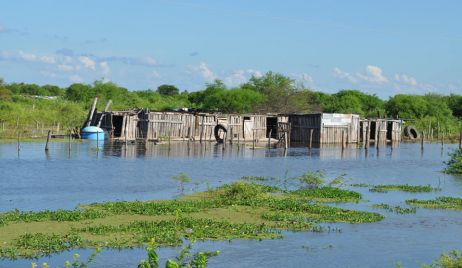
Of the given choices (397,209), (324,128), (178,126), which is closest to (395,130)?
Answer: (324,128)

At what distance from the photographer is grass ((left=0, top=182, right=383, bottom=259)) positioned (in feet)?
53.7

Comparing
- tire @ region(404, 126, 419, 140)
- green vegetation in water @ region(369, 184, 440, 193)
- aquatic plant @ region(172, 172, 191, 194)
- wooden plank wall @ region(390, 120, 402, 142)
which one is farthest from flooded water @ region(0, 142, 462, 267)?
tire @ region(404, 126, 419, 140)

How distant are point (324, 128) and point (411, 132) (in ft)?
65.3

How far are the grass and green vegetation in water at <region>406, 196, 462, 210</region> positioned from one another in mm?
2693

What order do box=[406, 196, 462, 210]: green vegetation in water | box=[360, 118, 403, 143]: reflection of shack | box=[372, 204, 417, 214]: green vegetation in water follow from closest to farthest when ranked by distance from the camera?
1. box=[372, 204, 417, 214]: green vegetation in water
2. box=[406, 196, 462, 210]: green vegetation in water
3. box=[360, 118, 403, 143]: reflection of shack

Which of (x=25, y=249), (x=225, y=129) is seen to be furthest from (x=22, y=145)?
(x=25, y=249)

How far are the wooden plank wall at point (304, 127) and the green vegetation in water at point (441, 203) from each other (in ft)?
125

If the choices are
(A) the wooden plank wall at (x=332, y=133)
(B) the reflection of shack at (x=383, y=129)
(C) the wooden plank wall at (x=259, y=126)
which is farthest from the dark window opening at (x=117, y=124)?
(B) the reflection of shack at (x=383, y=129)

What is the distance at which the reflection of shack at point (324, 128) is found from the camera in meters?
64.3

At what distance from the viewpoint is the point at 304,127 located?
66.2 metres

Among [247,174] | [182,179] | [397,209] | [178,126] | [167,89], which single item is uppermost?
[167,89]

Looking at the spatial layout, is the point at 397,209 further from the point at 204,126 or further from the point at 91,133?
the point at 204,126

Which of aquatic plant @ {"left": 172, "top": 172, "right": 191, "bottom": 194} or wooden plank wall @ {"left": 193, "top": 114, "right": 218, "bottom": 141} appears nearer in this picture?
aquatic plant @ {"left": 172, "top": 172, "right": 191, "bottom": 194}

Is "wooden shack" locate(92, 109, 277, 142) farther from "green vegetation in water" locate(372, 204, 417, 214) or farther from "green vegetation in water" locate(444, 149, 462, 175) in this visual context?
"green vegetation in water" locate(372, 204, 417, 214)
